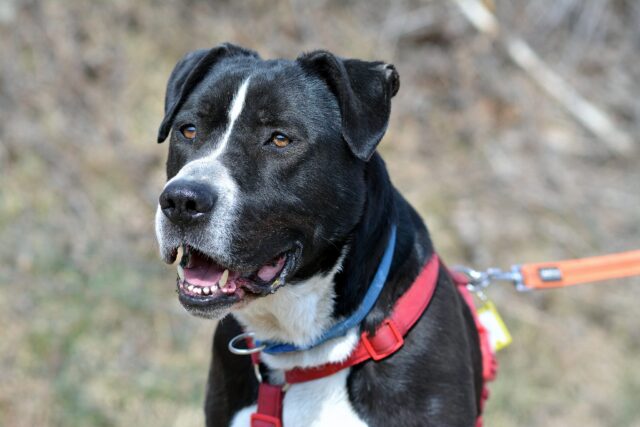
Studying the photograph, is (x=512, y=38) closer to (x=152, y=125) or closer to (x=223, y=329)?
(x=152, y=125)

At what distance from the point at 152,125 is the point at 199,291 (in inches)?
198

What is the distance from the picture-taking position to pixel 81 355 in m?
5.63

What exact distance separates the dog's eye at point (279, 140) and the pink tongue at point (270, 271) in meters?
0.40

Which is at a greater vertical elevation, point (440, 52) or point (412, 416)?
Result: point (412, 416)

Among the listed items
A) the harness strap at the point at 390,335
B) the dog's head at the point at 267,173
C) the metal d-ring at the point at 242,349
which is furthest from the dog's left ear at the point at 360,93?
the metal d-ring at the point at 242,349

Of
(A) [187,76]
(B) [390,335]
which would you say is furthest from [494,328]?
(A) [187,76]

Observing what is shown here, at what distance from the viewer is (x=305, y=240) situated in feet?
10.0

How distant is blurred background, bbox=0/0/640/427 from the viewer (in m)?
5.79

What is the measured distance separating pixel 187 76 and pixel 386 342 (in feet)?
4.14

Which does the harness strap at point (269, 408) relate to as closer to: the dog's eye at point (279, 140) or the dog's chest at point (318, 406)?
the dog's chest at point (318, 406)

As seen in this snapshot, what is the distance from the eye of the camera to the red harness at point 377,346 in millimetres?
3062

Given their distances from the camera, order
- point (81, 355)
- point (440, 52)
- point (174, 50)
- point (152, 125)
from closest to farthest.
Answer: point (81, 355) < point (152, 125) < point (174, 50) < point (440, 52)

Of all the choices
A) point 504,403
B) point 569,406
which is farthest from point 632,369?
point 504,403

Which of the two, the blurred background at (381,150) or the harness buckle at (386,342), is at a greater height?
the harness buckle at (386,342)
